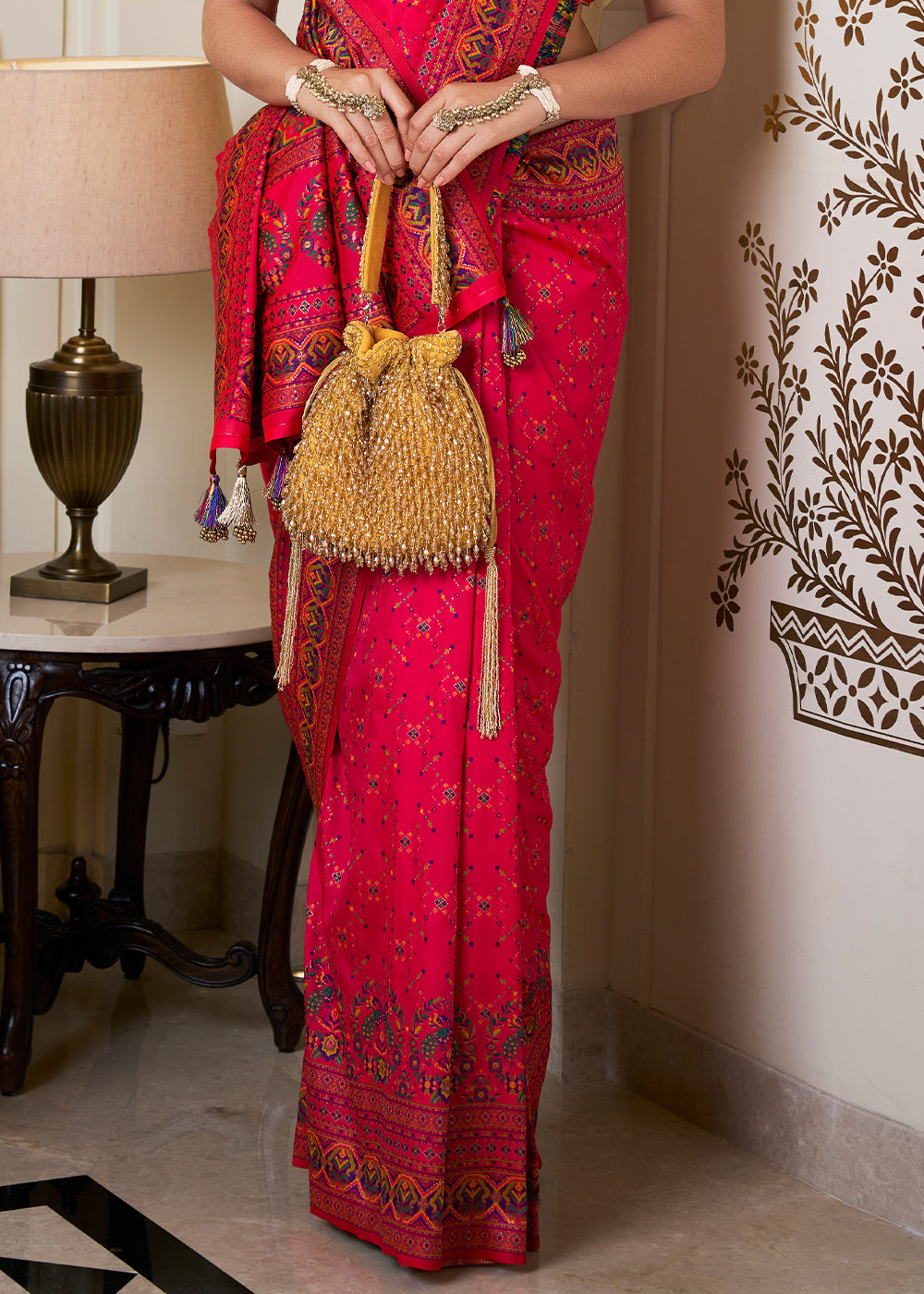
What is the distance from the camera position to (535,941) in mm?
2010

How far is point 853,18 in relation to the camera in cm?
204

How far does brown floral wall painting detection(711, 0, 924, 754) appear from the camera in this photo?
6.55 feet

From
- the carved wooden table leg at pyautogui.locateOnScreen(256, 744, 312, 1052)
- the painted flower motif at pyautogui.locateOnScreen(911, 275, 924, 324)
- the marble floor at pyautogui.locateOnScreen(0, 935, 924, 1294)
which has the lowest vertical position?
the marble floor at pyautogui.locateOnScreen(0, 935, 924, 1294)

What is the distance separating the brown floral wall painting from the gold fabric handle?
0.55 m

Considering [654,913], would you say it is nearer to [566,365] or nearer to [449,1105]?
[449,1105]

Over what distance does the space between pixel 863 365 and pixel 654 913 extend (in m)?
0.88

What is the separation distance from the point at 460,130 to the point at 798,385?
0.63m

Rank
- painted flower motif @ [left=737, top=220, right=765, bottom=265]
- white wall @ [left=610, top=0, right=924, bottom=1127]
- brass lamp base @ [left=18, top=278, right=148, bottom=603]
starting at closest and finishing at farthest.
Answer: white wall @ [left=610, top=0, right=924, bottom=1127] → painted flower motif @ [left=737, top=220, right=765, bottom=265] → brass lamp base @ [left=18, top=278, right=148, bottom=603]

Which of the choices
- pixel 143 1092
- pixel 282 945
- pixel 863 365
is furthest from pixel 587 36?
pixel 143 1092

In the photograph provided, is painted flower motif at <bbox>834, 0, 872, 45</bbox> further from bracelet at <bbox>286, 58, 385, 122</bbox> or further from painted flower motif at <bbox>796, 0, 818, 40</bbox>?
bracelet at <bbox>286, 58, 385, 122</bbox>

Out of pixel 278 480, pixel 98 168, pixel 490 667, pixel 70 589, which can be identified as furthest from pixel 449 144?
pixel 70 589

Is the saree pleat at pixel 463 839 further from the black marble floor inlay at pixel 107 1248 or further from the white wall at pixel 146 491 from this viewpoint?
the white wall at pixel 146 491

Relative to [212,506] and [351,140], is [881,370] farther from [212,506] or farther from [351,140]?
[212,506]

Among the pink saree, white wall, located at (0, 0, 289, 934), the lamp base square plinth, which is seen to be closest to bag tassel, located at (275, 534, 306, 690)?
the pink saree
